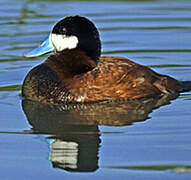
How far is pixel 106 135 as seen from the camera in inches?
230

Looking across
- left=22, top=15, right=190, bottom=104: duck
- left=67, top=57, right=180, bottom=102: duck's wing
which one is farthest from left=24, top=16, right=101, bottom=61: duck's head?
left=67, top=57, right=180, bottom=102: duck's wing

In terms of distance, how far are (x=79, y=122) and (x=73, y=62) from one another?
1.07 metres

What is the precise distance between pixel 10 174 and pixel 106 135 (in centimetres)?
124

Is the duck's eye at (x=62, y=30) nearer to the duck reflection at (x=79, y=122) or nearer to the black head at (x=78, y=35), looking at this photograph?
the black head at (x=78, y=35)

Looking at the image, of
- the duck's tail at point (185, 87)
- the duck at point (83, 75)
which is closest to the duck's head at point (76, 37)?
the duck at point (83, 75)

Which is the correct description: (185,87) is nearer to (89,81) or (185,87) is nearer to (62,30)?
(89,81)

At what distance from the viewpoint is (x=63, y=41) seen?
7.16 m

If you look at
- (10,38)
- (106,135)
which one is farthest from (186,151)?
(10,38)

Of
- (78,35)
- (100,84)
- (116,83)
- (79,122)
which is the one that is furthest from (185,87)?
(79,122)

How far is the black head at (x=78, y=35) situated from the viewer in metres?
6.97

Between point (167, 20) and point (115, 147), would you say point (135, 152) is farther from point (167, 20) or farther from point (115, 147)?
point (167, 20)

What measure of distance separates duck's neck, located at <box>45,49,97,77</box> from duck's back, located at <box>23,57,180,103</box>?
0.05m

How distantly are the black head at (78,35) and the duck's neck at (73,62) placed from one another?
56 mm

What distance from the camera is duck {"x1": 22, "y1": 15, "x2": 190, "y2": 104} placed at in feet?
22.9
